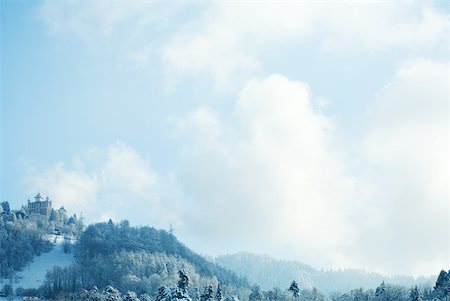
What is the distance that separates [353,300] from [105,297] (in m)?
82.6

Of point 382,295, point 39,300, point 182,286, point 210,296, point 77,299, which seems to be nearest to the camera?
point 182,286

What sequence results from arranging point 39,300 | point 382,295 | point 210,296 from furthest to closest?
point 39,300 < point 382,295 < point 210,296

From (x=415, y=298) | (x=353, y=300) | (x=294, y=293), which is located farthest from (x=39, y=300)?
(x=415, y=298)

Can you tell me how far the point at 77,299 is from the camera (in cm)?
18375

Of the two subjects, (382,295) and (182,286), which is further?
(382,295)

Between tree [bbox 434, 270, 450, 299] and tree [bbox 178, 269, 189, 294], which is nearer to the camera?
tree [bbox 178, 269, 189, 294]

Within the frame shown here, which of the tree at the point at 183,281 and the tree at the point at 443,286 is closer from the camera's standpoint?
the tree at the point at 183,281

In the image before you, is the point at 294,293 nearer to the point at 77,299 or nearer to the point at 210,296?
the point at 210,296

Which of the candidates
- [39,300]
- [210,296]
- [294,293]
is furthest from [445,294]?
[39,300]

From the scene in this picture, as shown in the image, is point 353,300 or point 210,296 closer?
point 210,296

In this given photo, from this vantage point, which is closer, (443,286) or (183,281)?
(183,281)

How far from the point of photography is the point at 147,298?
7564 inches

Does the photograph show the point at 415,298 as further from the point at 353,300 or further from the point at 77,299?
the point at 77,299

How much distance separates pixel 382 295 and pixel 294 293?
2592cm
